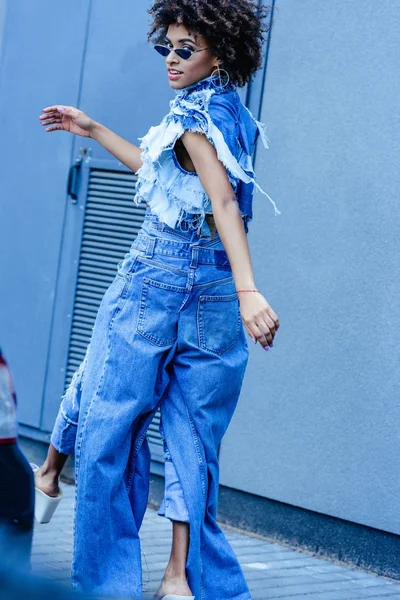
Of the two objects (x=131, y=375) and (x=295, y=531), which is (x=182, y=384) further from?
(x=295, y=531)

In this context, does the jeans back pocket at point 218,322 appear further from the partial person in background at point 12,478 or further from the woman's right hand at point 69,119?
the partial person in background at point 12,478

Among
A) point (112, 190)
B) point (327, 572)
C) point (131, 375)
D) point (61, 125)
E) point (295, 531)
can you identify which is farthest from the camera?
point (112, 190)

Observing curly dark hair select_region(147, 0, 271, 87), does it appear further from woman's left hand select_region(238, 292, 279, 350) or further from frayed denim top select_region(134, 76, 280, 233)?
woman's left hand select_region(238, 292, 279, 350)

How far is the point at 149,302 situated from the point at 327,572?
1.74m

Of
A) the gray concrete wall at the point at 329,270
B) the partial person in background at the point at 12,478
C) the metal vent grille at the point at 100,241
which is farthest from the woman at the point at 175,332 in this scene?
the metal vent grille at the point at 100,241

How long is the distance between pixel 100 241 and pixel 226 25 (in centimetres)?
252

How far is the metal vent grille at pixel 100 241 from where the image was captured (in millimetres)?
5836

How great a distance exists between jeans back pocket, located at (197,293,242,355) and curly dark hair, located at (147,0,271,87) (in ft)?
2.31

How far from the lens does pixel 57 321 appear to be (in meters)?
6.13

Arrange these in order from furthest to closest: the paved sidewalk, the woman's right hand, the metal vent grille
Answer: the metal vent grille
the paved sidewalk
the woman's right hand

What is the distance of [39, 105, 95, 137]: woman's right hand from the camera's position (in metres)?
4.04

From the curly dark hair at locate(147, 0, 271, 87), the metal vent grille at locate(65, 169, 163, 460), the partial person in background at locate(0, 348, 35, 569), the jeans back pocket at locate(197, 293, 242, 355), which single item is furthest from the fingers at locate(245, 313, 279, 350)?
the metal vent grille at locate(65, 169, 163, 460)

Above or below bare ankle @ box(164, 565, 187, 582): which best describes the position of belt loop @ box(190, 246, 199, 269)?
above

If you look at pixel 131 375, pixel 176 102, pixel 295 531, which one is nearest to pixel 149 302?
pixel 131 375
